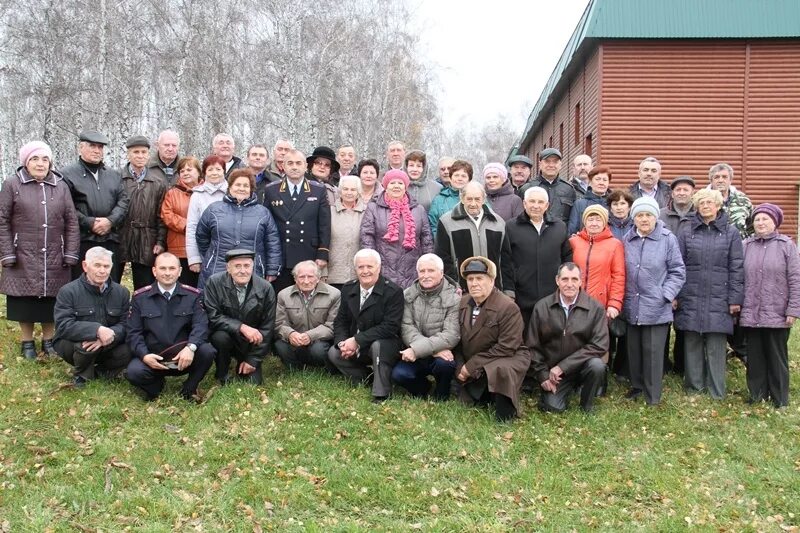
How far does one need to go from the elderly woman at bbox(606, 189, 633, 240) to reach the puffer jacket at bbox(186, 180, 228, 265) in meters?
4.26

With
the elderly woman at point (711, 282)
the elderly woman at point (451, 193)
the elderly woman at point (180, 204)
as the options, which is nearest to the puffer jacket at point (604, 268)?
the elderly woman at point (711, 282)

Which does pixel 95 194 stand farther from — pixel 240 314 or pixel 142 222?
pixel 240 314

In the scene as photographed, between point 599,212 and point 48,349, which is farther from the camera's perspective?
point 48,349

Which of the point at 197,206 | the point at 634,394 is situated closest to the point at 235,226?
the point at 197,206

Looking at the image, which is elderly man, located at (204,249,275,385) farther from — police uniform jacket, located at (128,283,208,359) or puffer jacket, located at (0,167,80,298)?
puffer jacket, located at (0,167,80,298)

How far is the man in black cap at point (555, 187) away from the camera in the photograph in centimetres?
866

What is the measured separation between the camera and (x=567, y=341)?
7.13m

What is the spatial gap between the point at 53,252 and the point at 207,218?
5.61ft

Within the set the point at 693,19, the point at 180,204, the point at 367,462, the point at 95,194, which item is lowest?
the point at 367,462

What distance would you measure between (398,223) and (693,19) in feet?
46.2

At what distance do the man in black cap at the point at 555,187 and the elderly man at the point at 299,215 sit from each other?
8.25ft

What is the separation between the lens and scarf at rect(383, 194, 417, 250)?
25.7 ft

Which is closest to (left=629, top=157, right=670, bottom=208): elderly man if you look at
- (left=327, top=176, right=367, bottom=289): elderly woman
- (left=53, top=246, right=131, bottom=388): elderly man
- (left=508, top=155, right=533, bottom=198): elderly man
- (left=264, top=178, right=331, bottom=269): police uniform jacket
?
(left=508, top=155, right=533, bottom=198): elderly man

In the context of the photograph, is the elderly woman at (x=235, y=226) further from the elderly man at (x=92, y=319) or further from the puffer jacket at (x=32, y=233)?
the puffer jacket at (x=32, y=233)
